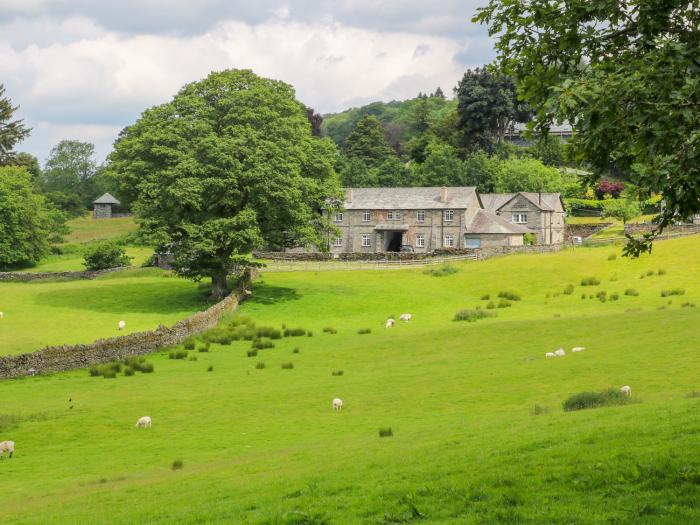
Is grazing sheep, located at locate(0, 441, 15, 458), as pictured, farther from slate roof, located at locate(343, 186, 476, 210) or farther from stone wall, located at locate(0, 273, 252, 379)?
slate roof, located at locate(343, 186, 476, 210)

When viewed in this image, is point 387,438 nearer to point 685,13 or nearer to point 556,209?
point 685,13

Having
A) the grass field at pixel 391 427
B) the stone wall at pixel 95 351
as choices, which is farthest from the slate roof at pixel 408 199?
the stone wall at pixel 95 351

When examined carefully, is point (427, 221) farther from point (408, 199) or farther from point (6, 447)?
point (6, 447)

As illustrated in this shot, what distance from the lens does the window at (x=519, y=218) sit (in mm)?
107438

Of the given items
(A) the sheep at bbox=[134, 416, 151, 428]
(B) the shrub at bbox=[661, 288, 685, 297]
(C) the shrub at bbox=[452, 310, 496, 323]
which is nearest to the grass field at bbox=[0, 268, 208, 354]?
(A) the sheep at bbox=[134, 416, 151, 428]

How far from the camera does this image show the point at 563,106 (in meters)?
12.5

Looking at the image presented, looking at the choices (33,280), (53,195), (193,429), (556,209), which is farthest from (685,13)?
(53,195)

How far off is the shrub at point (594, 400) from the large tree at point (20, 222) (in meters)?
81.9

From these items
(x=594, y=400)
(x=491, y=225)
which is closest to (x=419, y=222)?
(x=491, y=225)

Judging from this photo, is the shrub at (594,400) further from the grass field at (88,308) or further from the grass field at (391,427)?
the grass field at (88,308)

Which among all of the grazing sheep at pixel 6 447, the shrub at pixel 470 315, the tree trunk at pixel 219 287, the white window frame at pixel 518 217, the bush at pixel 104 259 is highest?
the white window frame at pixel 518 217

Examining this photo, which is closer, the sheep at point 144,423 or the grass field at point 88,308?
the sheep at point 144,423

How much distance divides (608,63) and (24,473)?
17288 mm

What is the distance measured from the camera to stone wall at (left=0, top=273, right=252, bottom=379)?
37.1 meters
